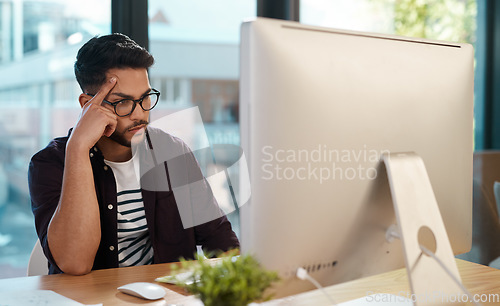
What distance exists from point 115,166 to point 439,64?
106cm

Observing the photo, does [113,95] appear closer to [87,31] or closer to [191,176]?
[191,176]

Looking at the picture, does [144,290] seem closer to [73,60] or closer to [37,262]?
[37,262]

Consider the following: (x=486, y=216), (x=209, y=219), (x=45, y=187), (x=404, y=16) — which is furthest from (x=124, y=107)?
(x=404, y=16)

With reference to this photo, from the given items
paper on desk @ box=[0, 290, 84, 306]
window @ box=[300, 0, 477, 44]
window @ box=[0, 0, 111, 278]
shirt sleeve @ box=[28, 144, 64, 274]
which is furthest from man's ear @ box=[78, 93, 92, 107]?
window @ box=[300, 0, 477, 44]

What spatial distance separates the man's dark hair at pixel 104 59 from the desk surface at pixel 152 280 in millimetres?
623

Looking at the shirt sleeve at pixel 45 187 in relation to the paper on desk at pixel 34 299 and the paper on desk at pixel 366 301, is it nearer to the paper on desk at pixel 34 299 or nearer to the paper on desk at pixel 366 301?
the paper on desk at pixel 34 299

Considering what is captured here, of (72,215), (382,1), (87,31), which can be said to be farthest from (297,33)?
(382,1)

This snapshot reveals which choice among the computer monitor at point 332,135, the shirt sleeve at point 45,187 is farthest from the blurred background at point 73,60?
the computer monitor at point 332,135

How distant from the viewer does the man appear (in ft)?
4.46

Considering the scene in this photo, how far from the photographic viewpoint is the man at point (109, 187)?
4.46 feet

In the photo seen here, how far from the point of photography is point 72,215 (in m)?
1.34

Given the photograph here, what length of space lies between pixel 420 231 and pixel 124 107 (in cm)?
99

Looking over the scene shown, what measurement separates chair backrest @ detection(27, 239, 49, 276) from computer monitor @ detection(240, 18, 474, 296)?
0.96 m

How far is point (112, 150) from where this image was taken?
1615 millimetres
